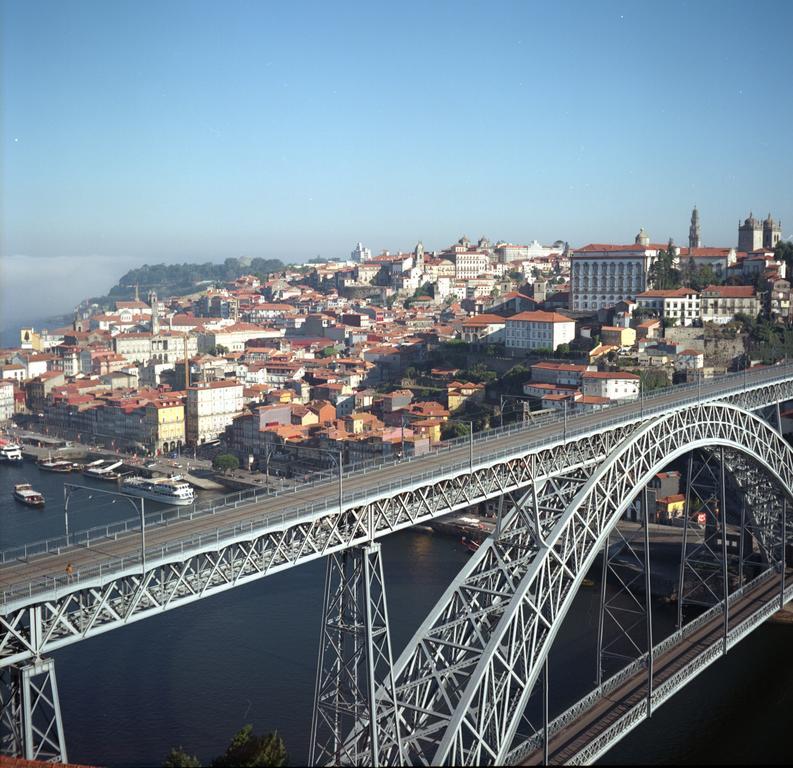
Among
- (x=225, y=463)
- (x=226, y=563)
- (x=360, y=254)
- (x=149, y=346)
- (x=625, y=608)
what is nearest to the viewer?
(x=226, y=563)

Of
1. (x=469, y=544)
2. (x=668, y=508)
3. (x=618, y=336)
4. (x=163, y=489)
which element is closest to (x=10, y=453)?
(x=163, y=489)

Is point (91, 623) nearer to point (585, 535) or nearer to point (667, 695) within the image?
point (585, 535)

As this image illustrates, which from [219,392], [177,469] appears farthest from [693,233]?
[177,469]

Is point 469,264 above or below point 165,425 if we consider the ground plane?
above

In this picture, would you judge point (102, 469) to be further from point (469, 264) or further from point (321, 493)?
point (469, 264)

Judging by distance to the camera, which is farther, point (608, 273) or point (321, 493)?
point (608, 273)

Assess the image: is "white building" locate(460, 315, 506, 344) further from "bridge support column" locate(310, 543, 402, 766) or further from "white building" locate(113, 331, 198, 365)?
"bridge support column" locate(310, 543, 402, 766)

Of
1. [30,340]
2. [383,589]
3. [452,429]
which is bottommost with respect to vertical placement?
[452,429]

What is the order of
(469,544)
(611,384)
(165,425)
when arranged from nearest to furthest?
(469,544)
(611,384)
(165,425)
